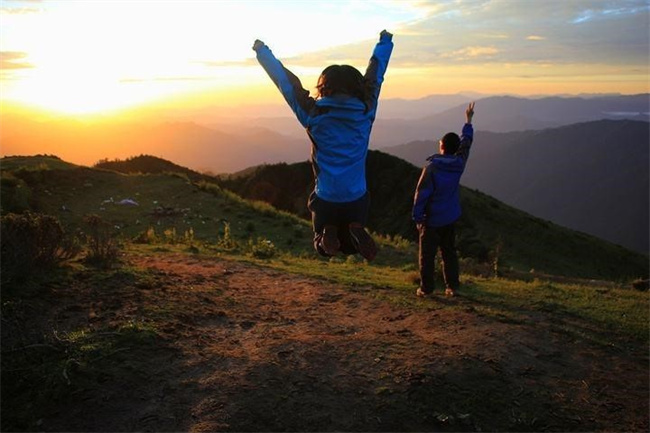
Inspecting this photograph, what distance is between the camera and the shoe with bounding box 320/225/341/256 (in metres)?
4.77

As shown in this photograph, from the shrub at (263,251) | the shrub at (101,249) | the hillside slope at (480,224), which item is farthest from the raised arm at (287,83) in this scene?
the hillside slope at (480,224)

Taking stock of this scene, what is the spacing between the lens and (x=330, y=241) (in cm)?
480

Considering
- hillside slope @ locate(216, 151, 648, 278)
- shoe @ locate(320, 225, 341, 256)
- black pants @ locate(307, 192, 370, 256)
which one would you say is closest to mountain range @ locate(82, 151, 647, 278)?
hillside slope @ locate(216, 151, 648, 278)

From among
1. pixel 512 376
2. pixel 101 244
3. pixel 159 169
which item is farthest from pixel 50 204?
pixel 159 169

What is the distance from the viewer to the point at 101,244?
26.5ft

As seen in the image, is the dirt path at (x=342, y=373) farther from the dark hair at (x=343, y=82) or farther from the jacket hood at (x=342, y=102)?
the dark hair at (x=343, y=82)

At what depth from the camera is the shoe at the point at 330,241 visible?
4773 millimetres

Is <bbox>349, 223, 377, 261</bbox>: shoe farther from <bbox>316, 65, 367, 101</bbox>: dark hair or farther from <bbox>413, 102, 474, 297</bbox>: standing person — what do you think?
<bbox>413, 102, 474, 297</bbox>: standing person

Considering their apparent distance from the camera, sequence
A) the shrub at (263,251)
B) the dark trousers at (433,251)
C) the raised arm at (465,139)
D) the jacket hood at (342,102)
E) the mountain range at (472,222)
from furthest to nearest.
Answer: the mountain range at (472,222) → the shrub at (263,251) → the dark trousers at (433,251) → the raised arm at (465,139) → the jacket hood at (342,102)

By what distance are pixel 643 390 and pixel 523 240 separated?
3025 cm

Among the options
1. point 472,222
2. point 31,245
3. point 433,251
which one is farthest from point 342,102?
point 472,222

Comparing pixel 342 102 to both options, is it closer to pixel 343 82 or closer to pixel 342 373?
pixel 343 82

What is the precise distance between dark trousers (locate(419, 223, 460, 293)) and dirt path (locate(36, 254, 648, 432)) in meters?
1.02

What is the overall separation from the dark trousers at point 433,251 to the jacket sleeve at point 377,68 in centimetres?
366
